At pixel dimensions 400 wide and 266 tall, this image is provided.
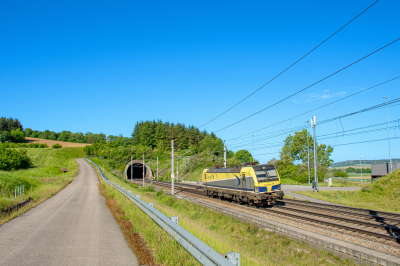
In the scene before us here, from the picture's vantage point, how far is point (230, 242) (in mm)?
9141

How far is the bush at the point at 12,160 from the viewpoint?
54.5 m

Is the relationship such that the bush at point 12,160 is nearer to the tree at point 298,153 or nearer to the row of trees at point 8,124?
the tree at point 298,153

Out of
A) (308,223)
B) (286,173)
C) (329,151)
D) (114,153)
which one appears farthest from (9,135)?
(308,223)

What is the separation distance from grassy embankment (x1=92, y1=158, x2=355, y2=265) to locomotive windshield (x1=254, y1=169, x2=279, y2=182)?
473 cm

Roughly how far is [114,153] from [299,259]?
88776mm

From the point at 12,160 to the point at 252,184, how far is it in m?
58.6

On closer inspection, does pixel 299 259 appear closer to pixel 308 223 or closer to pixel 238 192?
pixel 308 223

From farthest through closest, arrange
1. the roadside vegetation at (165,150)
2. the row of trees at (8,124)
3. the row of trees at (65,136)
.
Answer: the row of trees at (65,136) → the row of trees at (8,124) → the roadside vegetation at (165,150)

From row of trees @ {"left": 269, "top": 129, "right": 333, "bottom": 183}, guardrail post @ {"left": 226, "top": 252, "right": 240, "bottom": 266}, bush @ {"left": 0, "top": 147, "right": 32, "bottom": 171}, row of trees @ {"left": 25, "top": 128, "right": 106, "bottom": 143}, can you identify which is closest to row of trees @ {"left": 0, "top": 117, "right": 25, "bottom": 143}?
row of trees @ {"left": 25, "top": 128, "right": 106, "bottom": 143}

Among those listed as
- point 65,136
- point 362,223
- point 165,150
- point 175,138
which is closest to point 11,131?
point 65,136

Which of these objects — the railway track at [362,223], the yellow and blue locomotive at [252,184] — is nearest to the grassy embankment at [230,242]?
the railway track at [362,223]

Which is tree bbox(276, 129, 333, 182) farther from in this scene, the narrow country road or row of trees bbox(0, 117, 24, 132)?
row of trees bbox(0, 117, 24, 132)

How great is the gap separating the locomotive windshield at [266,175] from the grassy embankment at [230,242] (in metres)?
4.73

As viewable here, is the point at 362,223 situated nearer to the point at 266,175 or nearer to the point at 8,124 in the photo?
the point at 266,175
